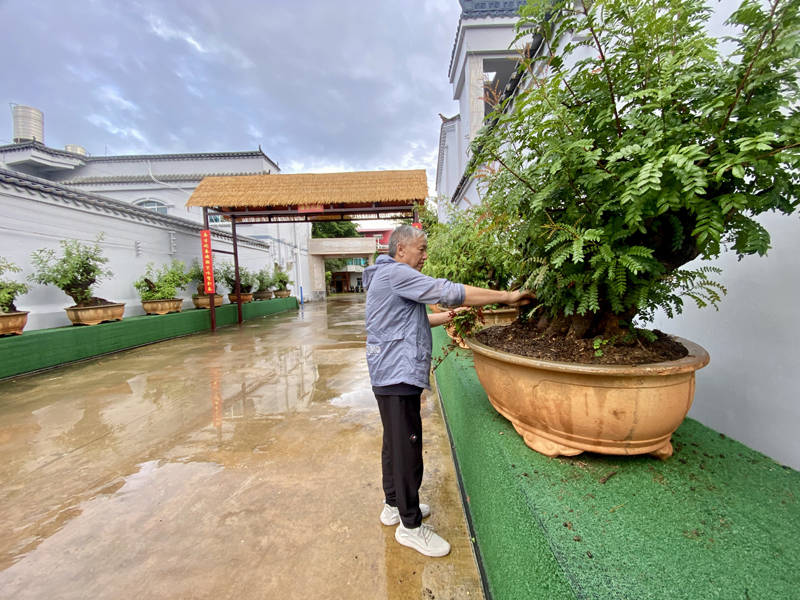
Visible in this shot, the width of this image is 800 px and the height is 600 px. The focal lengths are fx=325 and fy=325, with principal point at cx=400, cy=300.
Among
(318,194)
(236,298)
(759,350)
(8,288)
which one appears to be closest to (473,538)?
(759,350)

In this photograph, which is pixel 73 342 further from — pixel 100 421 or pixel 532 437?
pixel 532 437

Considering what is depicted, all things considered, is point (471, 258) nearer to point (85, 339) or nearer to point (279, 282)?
point (85, 339)

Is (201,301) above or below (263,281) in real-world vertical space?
below

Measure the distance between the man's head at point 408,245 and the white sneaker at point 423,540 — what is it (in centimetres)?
124

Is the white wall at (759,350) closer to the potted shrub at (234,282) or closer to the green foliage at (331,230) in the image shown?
the potted shrub at (234,282)

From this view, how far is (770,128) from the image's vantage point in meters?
0.81

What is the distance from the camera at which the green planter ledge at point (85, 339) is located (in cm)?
468

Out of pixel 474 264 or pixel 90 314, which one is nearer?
Answer: pixel 474 264

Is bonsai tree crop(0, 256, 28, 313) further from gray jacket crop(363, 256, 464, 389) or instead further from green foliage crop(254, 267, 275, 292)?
green foliage crop(254, 267, 275, 292)

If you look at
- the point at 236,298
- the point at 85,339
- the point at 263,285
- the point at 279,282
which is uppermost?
the point at 279,282

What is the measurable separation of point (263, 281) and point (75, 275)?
723cm

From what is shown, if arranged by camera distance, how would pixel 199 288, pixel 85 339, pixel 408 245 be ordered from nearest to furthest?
pixel 408 245 → pixel 85 339 → pixel 199 288

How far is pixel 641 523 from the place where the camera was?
2.87 feet

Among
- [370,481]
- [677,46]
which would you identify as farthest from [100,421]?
[677,46]
